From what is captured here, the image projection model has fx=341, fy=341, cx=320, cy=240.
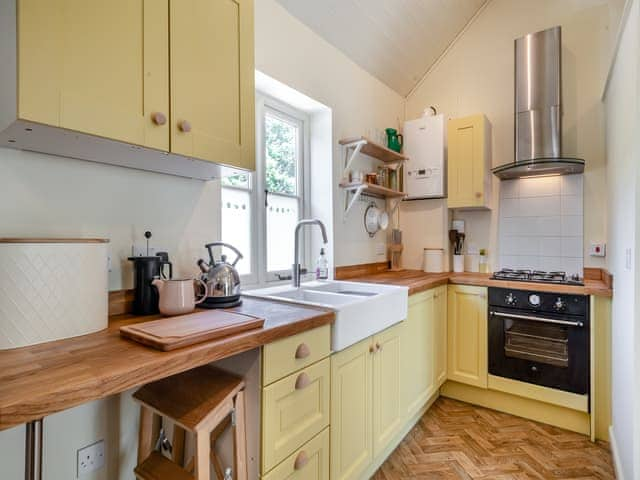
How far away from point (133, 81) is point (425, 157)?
2446 millimetres

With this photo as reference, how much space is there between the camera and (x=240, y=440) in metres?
1.07

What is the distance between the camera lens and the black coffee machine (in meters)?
1.26

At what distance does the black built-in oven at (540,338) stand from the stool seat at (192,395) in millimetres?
2002

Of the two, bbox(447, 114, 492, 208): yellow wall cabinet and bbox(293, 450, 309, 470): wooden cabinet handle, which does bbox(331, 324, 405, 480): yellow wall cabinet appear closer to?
bbox(293, 450, 309, 470): wooden cabinet handle

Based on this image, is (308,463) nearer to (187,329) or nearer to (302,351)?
(302,351)

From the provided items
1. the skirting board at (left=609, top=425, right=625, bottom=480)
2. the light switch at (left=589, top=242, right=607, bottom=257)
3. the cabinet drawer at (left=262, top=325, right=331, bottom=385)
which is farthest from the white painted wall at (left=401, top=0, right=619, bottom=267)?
the cabinet drawer at (left=262, top=325, right=331, bottom=385)

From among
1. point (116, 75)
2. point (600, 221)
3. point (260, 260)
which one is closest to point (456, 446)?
point (260, 260)

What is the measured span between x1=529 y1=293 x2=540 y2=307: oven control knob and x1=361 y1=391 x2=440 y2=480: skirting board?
102 cm

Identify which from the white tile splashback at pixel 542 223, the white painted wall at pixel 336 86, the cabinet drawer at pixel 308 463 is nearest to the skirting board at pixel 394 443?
the cabinet drawer at pixel 308 463

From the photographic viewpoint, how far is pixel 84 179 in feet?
3.94

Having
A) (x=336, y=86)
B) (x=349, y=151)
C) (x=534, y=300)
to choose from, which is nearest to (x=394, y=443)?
(x=534, y=300)

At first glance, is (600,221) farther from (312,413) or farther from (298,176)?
(312,413)

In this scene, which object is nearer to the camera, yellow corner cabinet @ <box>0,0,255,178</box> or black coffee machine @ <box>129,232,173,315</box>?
yellow corner cabinet @ <box>0,0,255,178</box>

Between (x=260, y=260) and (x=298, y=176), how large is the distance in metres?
0.71
